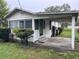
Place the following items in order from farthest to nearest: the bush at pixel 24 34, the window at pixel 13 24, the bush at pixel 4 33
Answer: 1. the window at pixel 13 24
2. the bush at pixel 4 33
3. the bush at pixel 24 34

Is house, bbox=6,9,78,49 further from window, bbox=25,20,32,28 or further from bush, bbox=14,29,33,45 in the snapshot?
bush, bbox=14,29,33,45

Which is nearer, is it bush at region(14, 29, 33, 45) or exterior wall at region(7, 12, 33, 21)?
bush at region(14, 29, 33, 45)

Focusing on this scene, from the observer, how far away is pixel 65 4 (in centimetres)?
6581

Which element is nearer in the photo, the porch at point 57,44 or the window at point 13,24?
the porch at point 57,44

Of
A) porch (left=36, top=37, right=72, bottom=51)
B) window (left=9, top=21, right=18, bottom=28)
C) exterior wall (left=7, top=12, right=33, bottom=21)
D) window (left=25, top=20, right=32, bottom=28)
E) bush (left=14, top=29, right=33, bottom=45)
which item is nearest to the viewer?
porch (left=36, top=37, right=72, bottom=51)

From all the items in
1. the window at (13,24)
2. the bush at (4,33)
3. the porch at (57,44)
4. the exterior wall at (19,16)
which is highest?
the exterior wall at (19,16)

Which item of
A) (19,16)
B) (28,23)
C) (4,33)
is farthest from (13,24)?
(28,23)

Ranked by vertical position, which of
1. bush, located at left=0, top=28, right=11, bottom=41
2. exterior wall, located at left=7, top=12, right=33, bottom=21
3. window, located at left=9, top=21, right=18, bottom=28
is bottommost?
bush, located at left=0, top=28, right=11, bottom=41

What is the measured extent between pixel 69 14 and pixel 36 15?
3.29 metres

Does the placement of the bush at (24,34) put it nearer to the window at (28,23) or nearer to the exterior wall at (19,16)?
the window at (28,23)

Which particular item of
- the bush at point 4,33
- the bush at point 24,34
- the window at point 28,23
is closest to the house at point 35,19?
the window at point 28,23

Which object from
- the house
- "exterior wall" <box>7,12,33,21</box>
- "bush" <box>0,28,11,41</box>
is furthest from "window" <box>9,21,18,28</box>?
"bush" <box>0,28,11,41</box>

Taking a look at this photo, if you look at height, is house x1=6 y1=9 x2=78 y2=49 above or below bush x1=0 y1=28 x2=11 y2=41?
above

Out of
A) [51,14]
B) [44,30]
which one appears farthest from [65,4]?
[51,14]
